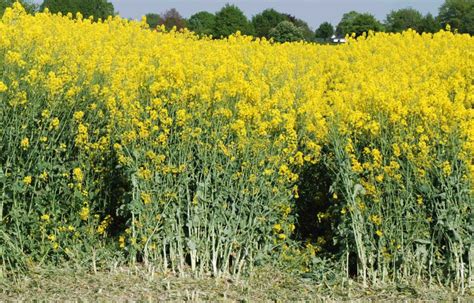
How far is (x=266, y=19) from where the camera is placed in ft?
160

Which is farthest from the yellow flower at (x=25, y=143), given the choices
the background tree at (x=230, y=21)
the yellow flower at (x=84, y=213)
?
the background tree at (x=230, y=21)

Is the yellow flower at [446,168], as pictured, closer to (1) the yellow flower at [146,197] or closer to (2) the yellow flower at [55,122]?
(1) the yellow flower at [146,197]

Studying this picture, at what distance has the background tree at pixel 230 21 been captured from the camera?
39.4m

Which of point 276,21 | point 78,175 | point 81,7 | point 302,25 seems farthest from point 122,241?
point 302,25

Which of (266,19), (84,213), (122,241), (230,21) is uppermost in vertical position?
(266,19)

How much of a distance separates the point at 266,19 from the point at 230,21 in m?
9.32

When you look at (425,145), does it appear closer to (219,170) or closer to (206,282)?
(219,170)

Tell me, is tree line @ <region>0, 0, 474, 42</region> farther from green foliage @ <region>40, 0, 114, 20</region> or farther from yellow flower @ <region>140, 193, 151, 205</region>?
yellow flower @ <region>140, 193, 151, 205</region>

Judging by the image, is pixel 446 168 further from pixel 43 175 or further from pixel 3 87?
pixel 3 87

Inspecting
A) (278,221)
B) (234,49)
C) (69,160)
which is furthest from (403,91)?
(234,49)

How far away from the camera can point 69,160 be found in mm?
4543

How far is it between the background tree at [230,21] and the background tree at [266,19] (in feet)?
19.4

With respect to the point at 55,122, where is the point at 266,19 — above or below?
above

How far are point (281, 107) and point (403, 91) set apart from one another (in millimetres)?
868
